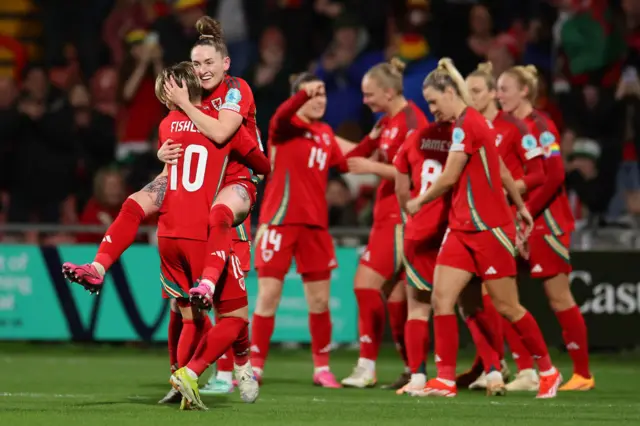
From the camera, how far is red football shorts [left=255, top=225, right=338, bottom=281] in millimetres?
10812

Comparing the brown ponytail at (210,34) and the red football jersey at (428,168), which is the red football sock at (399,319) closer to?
the red football jersey at (428,168)

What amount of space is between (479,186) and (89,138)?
351 inches

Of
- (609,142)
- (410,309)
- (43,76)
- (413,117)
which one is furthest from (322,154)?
(43,76)

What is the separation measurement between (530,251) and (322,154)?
1900 millimetres

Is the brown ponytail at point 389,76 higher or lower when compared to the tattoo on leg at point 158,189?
higher

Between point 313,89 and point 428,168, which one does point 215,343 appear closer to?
point 313,89

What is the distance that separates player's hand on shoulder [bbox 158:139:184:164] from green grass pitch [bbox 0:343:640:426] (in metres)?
1.52

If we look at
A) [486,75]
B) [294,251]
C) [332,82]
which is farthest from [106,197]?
[486,75]

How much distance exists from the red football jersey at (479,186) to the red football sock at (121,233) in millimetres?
2461

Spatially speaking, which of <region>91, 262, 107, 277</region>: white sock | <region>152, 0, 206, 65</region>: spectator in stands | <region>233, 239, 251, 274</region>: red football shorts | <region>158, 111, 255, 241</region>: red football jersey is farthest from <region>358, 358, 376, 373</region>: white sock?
<region>152, 0, 206, 65</region>: spectator in stands

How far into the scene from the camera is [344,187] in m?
15.5

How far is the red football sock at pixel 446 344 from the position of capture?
943 cm

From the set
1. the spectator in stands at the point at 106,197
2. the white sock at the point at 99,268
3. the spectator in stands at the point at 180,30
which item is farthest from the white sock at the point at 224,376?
the spectator in stands at the point at 180,30

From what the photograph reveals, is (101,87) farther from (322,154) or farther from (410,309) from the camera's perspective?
(410,309)
